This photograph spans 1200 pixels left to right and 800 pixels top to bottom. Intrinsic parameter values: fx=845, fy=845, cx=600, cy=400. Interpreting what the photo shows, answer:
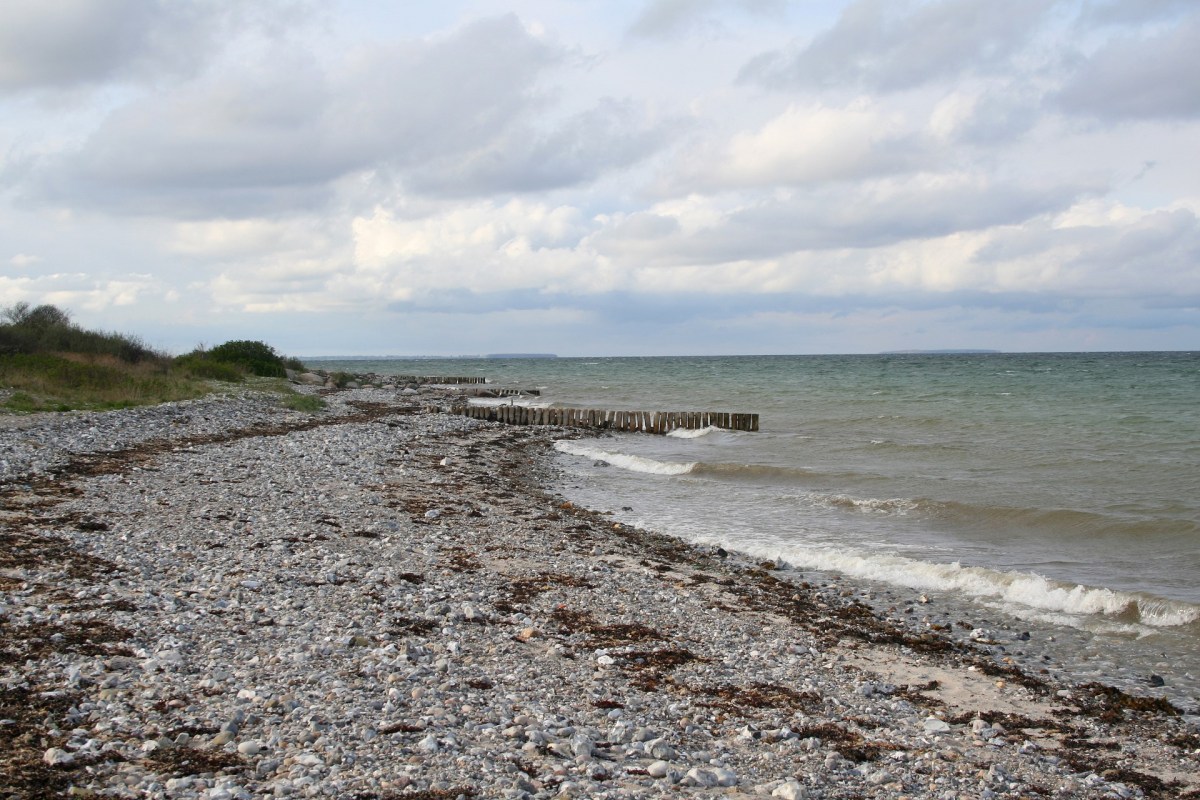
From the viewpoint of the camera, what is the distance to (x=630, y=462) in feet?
83.7

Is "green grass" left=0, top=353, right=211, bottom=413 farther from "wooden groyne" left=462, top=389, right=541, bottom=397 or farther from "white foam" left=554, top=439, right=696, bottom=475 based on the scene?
"wooden groyne" left=462, top=389, right=541, bottom=397

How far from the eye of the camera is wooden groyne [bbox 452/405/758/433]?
36.5m

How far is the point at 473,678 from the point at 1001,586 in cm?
834

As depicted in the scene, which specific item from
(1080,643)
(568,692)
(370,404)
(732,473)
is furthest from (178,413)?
(1080,643)

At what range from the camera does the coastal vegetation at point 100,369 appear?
87.9 ft

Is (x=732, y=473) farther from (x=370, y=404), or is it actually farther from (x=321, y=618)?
(x=370, y=404)

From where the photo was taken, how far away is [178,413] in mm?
26141

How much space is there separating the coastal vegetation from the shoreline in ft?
48.1

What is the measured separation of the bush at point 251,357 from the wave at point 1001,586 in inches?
1547

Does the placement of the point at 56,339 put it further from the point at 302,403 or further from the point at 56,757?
the point at 56,757

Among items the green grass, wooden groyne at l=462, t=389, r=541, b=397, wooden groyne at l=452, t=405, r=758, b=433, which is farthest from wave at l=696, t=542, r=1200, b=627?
wooden groyne at l=462, t=389, r=541, b=397

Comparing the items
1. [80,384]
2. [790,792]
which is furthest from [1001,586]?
[80,384]

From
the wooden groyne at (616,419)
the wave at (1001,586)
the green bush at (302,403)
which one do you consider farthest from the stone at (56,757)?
the wooden groyne at (616,419)

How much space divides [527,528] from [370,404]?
1054 inches
